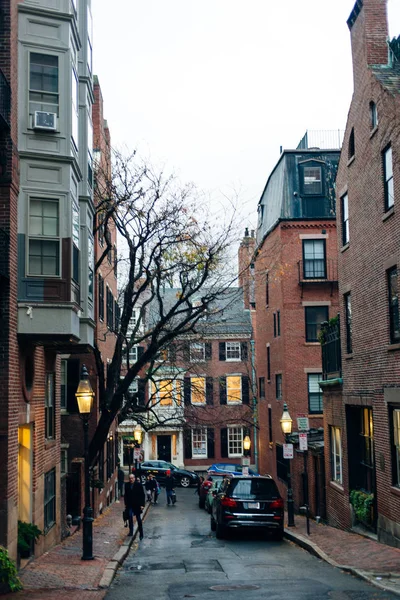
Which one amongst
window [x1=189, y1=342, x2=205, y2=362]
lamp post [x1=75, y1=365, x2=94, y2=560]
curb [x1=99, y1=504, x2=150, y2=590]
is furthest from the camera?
window [x1=189, y1=342, x2=205, y2=362]

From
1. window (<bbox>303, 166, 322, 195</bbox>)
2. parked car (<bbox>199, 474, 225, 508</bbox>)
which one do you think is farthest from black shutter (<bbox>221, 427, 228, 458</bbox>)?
window (<bbox>303, 166, 322, 195</bbox>)

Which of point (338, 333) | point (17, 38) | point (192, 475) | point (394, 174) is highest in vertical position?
point (17, 38)

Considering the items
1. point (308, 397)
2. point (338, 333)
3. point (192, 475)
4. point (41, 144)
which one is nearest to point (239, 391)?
point (192, 475)

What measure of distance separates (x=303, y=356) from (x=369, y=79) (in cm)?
1903

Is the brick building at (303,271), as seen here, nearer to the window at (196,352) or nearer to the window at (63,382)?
the window at (196,352)

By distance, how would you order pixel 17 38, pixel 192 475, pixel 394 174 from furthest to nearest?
pixel 192 475, pixel 394 174, pixel 17 38

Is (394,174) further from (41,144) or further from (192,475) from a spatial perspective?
(192,475)

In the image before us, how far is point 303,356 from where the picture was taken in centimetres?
3719

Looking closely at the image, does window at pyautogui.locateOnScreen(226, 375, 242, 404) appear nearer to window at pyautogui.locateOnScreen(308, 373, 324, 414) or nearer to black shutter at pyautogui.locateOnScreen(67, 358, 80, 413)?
window at pyautogui.locateOnScreen(308, 373, 324, 414)

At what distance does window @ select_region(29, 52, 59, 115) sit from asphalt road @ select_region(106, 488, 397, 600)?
965 cm

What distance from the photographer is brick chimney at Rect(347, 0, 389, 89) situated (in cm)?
2056

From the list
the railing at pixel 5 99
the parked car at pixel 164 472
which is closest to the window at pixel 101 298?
the railing at pixel 5 99

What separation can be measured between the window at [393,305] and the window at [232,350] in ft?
130

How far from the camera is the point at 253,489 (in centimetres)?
2064
